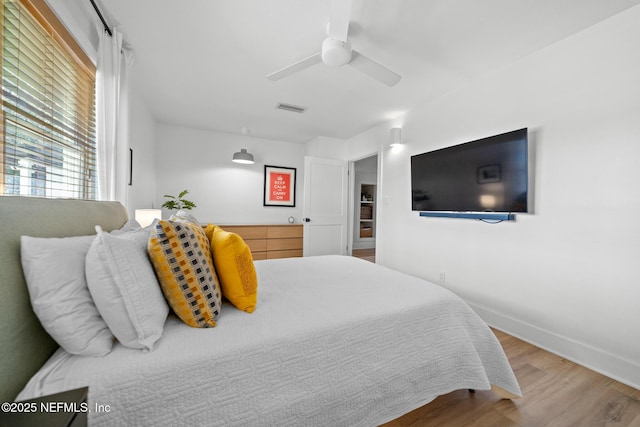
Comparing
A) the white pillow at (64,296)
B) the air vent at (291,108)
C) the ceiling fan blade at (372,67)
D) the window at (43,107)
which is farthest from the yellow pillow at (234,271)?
the air vent at (291,108)

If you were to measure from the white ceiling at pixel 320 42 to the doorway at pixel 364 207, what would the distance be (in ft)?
11.5

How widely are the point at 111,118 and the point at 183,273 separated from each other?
1.72m

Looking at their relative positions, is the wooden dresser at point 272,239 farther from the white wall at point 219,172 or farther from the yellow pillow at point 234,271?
the yellow pillow at point 234,271

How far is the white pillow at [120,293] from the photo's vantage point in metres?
0.85

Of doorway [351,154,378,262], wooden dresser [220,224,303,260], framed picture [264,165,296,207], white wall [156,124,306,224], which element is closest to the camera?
wooden dresser [220,224,303,260]

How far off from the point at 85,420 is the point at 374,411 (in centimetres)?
101

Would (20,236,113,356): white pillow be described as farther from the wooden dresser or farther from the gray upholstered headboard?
the wooden dresser

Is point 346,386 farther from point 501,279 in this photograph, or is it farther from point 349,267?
point 501,279

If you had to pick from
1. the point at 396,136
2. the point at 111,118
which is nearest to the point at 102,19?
the point at 111,118

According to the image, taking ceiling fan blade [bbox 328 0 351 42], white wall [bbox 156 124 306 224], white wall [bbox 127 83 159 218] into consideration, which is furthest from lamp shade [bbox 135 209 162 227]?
ceiling fan blade [bbox 328 0 351 42]

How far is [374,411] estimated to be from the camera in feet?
3.60

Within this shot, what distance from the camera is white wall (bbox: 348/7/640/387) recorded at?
66.2 inches

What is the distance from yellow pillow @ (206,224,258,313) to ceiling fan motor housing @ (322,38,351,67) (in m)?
1.33

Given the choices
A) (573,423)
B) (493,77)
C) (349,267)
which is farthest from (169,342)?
(493,77)
